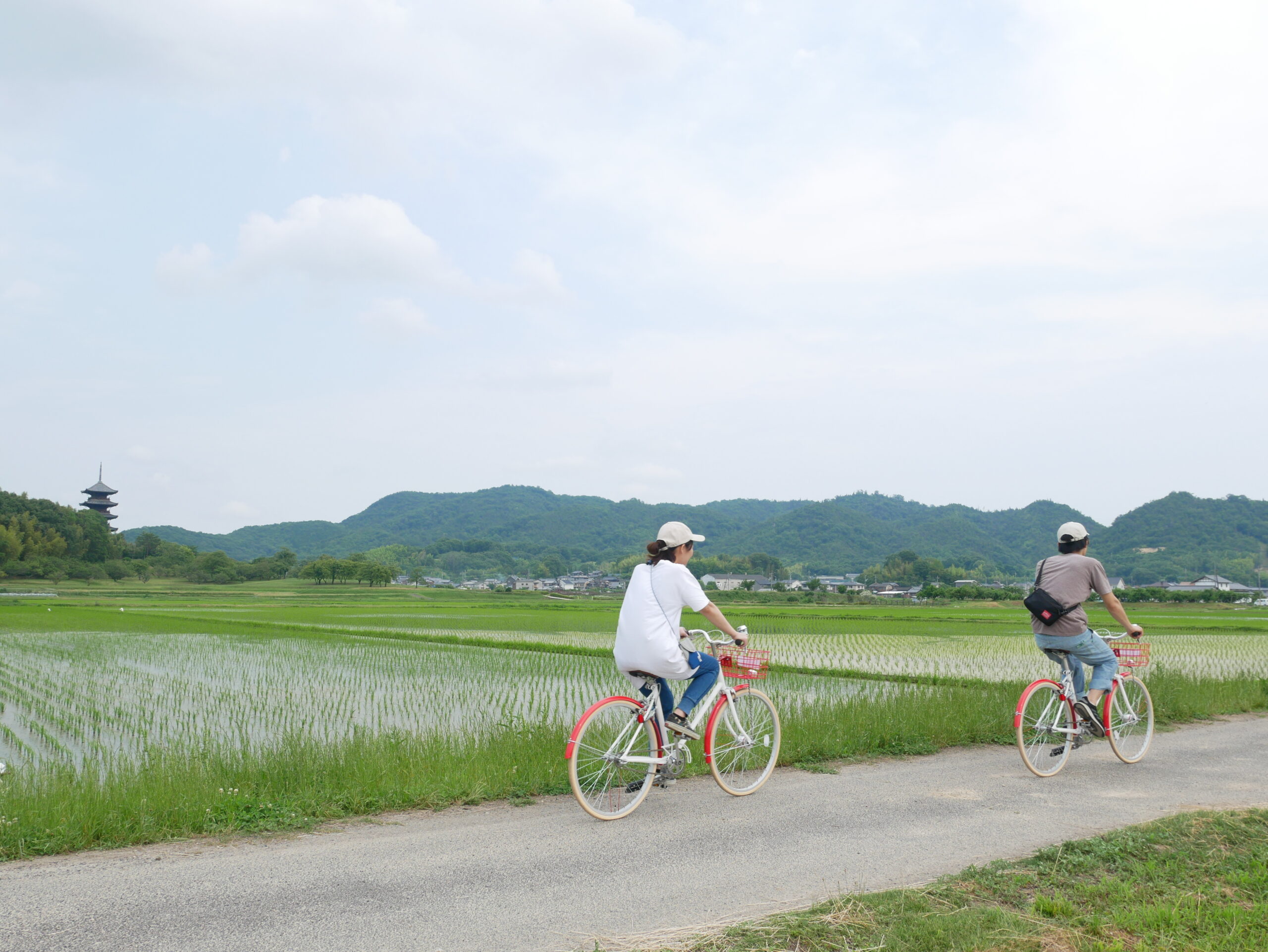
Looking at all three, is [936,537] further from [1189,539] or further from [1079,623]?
[1079,623]

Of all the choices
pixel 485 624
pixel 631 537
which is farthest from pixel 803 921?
pixel 631 537

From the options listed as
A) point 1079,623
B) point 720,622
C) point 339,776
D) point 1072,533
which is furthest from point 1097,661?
point 339,776

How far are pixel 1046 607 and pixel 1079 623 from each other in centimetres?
28

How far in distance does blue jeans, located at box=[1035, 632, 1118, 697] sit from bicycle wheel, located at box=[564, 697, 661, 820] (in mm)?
3456

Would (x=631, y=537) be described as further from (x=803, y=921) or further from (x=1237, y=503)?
(x=803, y=921)

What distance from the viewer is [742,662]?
5656 millimetres

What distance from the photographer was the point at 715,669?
553 cm

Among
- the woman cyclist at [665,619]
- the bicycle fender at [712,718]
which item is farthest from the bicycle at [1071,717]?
the woman cyclist at [665,619]

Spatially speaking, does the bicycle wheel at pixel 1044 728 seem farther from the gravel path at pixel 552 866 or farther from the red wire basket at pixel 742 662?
the red wire basket at pixel 742 662

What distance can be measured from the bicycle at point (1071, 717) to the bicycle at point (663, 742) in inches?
79.3

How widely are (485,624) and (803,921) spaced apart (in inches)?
1223

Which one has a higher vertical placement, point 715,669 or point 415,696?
point 715,669

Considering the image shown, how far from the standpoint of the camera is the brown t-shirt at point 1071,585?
6527 mm

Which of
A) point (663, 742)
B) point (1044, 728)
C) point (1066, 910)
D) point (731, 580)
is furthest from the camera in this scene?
point (731, 580)
